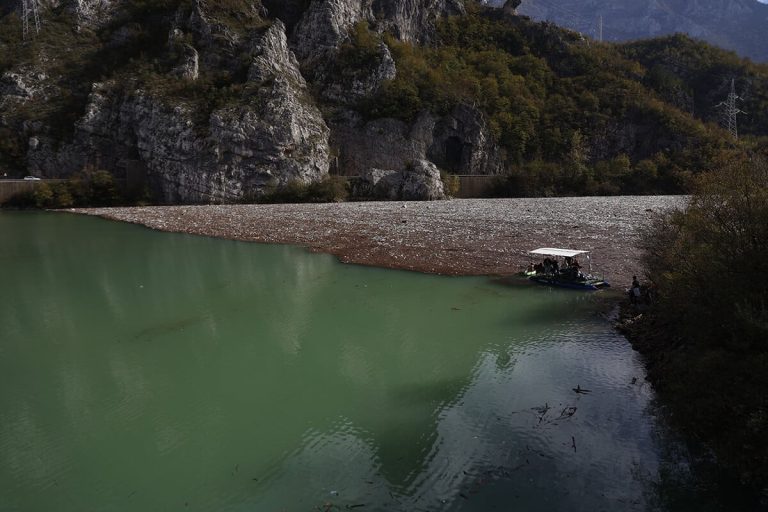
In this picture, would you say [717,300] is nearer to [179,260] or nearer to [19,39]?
[179,260]

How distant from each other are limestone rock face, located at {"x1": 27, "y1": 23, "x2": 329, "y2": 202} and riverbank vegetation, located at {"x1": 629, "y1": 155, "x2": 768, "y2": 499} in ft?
242

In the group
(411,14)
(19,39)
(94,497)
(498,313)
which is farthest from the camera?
(411,14)

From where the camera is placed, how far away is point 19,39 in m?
97.9

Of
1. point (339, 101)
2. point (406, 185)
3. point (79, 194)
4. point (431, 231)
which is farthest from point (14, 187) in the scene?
point (431, 231)

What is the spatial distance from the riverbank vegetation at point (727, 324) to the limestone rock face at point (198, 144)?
73.7 m

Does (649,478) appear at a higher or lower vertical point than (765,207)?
lower

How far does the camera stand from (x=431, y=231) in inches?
1722

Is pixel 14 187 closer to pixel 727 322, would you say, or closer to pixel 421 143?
pixel 421 143

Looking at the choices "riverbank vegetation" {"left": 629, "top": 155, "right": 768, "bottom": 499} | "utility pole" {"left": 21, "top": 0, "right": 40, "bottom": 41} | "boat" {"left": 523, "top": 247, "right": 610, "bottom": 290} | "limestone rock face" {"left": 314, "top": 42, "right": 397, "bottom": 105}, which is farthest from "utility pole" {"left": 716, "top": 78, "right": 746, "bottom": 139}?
"utility pole" {"left": 21, "top": 0, "right": 40, "bottom": 41}

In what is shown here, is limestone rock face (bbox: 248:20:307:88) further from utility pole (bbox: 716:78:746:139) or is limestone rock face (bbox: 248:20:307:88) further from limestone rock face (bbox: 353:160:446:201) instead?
utility pole (bbox: 716:78:746:139)

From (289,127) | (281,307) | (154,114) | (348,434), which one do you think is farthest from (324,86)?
(348,434)

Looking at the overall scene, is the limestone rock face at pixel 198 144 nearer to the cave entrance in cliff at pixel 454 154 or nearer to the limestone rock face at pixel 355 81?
the limestone rock face at pixel 355 81

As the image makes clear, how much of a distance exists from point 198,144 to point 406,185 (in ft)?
110

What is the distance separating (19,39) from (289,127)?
190ft
